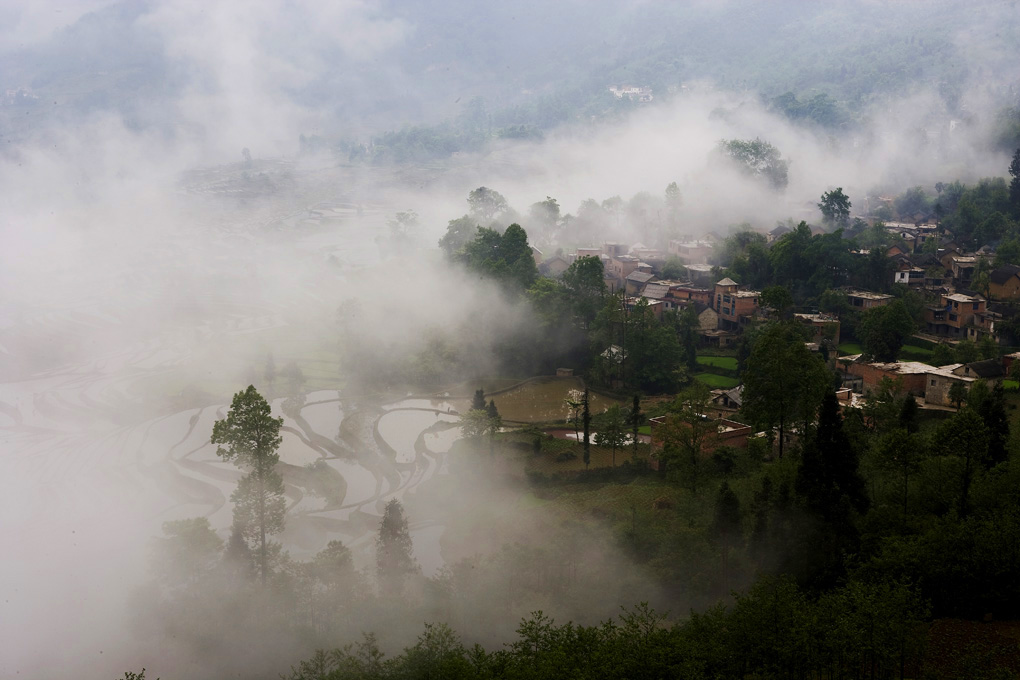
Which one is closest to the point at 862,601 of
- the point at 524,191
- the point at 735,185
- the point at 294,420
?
the point at 294,420

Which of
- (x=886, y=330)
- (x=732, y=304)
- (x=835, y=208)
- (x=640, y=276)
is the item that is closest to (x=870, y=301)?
(x=886, y=330)

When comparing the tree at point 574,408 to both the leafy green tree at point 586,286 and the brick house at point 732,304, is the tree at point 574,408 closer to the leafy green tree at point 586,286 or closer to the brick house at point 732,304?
the leafy green tree at point 586,286

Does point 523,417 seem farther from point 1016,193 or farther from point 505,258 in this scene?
point 1016,193

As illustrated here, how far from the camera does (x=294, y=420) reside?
58.4ft

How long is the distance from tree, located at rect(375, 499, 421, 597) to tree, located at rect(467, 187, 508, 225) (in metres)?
21.9

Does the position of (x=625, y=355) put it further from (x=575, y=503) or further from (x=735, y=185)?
(x=735, y=185)

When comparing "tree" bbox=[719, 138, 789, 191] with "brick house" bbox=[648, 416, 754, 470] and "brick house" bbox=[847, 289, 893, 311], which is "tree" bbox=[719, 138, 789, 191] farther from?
"brick house" bbox=[648, 416, 754, 470]

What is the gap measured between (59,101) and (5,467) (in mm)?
29489

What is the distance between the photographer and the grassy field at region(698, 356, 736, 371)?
65.4 ft

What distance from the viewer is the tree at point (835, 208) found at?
3111 cm

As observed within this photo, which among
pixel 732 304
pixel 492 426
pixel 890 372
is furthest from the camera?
pixel 732 304

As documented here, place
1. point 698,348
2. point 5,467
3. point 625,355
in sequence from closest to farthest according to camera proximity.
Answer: point 5,467, point 625,355, point 698,348

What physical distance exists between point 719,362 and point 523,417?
4.97 m

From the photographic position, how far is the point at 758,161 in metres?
36.8
